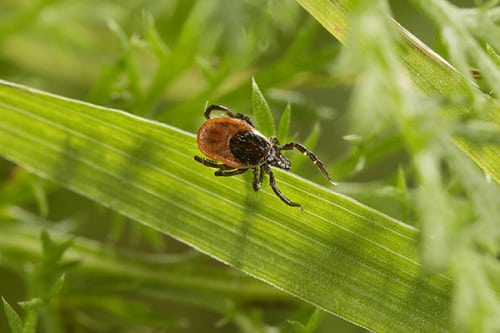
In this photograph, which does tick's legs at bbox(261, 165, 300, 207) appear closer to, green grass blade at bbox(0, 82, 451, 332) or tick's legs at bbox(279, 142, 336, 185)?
green grass blade at bbox(0, 82, 451, 332)

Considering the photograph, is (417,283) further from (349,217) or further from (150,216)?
(150,216)

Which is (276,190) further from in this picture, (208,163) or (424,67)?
(424,67)

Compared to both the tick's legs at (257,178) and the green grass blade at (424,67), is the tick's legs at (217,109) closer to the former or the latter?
the tick's legs at (257,178)

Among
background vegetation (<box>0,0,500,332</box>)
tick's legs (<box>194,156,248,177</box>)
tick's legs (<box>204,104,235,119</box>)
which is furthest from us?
tick's legs (<box>204,104,235,119</box>)

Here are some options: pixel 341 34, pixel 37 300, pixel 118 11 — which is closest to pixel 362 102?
pixel 341 34

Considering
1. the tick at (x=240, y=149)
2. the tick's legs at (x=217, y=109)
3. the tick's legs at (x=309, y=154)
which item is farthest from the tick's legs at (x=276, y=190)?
the tick's legs at (x=217, y=109)

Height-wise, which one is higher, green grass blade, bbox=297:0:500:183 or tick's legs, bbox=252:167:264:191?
green grass blade, bbox=297:0:500:183

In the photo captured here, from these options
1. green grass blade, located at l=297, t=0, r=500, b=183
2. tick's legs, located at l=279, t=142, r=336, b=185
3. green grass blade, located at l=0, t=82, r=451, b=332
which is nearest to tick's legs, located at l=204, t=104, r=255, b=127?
tick's legs, located at l=279, t=142, r=336, b=185
